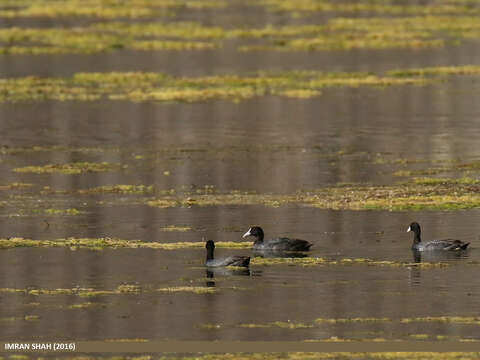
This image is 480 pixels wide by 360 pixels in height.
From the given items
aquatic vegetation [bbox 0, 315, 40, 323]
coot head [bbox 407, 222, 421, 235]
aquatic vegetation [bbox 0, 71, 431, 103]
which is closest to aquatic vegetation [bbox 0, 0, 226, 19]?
aquatic vegetation [bbox 0, 71, 431, 103]

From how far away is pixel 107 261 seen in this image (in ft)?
95.2

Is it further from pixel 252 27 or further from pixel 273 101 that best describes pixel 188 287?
pixel 252 27

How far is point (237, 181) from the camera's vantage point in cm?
4072

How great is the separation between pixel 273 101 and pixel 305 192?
2395 centimetres

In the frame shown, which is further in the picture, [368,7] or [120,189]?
[368,7]

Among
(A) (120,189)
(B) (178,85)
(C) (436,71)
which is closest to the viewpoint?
(A) (120,189)

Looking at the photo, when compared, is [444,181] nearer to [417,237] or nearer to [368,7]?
[417,237]

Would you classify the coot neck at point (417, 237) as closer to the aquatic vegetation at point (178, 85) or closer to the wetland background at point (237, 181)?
the wetland background at point (237, 181)

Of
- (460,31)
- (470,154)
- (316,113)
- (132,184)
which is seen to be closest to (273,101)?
(316,113)

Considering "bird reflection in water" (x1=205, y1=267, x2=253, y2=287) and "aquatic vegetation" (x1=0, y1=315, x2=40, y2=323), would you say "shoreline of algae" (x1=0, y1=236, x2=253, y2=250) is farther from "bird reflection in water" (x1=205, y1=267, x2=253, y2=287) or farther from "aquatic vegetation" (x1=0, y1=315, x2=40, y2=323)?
"aquatic vegetation" (x1=0, y1=315, x2=40, y2=323)

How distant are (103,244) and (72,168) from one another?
13.2 metres

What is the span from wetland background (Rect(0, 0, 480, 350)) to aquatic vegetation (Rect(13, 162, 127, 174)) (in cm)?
17

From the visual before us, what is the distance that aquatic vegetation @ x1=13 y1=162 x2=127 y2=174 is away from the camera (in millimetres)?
43438

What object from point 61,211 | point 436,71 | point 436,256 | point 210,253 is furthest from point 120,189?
point 436,71
